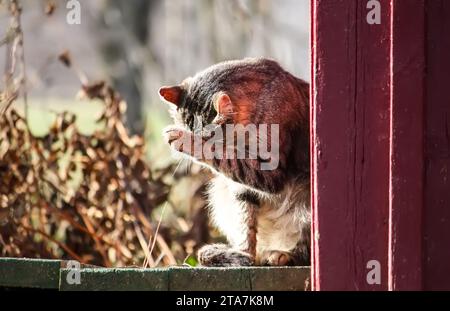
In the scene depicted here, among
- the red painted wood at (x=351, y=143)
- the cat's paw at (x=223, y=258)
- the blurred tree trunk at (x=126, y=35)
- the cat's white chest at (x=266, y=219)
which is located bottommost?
the cat's paw at (x=223, y=258)

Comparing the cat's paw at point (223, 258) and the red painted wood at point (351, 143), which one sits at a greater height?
the red painted wood at point (351, 143)

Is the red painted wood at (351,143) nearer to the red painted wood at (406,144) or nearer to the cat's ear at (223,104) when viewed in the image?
the red painted wood at (406,144)

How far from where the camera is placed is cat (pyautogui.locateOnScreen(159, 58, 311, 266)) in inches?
157

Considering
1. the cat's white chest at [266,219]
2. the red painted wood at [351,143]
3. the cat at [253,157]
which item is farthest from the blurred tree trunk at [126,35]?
the red painted wood at [351,143]

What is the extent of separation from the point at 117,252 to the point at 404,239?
2643 millimetres

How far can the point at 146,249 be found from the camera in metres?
4.99

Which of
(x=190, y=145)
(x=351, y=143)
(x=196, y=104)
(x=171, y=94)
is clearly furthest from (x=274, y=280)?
(x=171, y=94)

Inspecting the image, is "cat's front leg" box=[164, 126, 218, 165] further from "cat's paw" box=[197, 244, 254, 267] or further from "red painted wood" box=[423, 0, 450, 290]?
"red painted wood" box=[423, 0, 450, 290]

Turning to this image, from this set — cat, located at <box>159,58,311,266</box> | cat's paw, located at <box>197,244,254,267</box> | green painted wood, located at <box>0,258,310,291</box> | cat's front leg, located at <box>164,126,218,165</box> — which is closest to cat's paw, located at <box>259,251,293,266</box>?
cat, located at <box>159,58,311,266</box>

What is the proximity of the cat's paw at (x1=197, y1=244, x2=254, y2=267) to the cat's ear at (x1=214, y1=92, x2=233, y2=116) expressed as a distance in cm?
63

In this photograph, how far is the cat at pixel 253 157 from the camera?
400 centimetres

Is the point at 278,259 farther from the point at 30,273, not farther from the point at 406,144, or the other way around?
the point at 406,144

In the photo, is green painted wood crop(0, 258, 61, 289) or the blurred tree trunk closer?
green painted wood crop(0, 258, 61, 289)

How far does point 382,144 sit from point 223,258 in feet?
4.40
